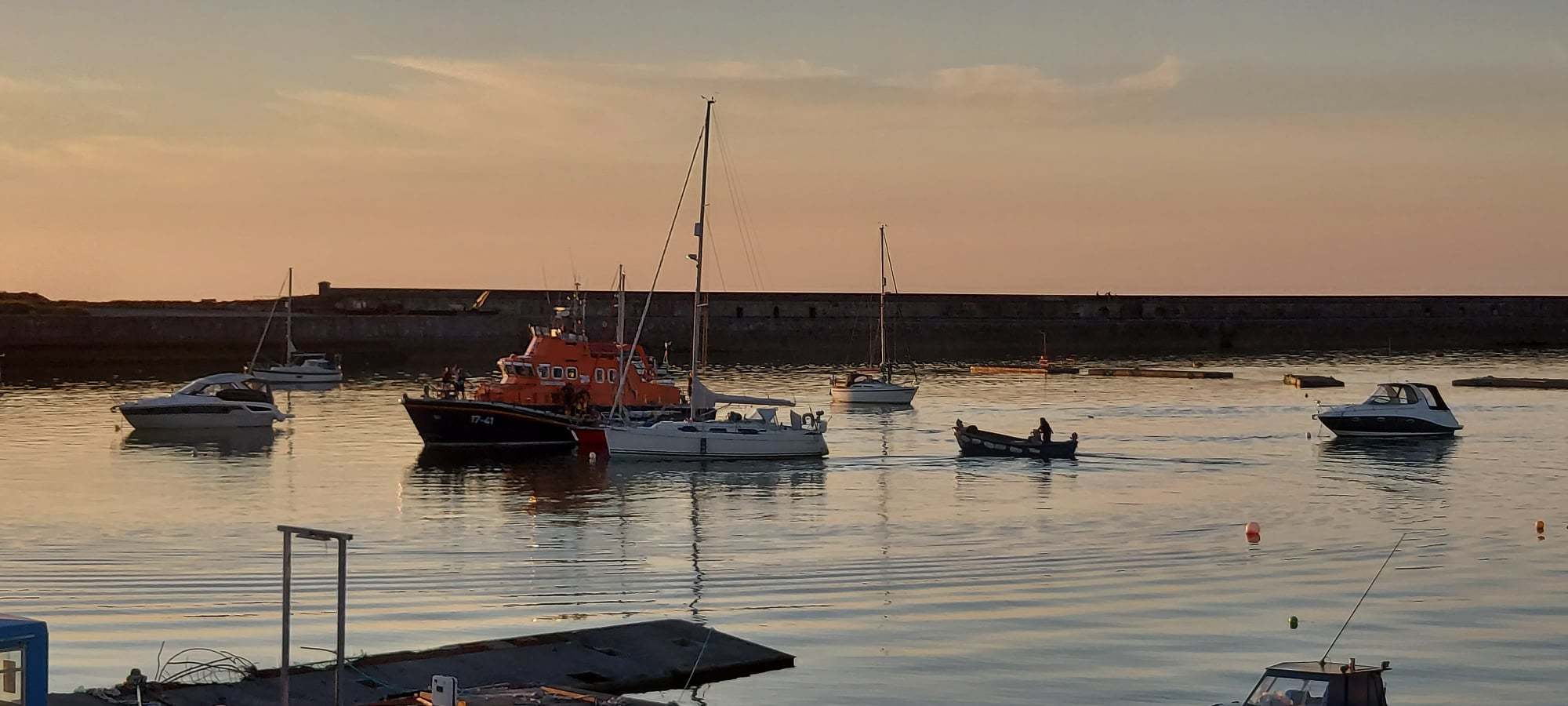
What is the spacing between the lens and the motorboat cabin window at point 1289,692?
1864 centimetres

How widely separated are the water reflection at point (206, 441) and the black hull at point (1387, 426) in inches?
1455

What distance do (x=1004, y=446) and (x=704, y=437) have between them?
9.53 meters

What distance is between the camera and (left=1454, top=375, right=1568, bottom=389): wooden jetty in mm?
97625

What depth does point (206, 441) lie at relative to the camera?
214ft

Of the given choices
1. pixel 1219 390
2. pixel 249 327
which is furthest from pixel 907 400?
pixel 249 327

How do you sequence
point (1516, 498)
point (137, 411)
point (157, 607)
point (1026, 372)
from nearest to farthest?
point (157, 607) < point (1516, 498) < point (137, 411) < point (1026, 372)

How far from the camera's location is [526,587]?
103 ft

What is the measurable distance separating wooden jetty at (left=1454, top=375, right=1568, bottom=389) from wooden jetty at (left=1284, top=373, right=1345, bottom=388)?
20.1 feet

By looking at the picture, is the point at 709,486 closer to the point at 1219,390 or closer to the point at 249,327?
the point at 1219,390

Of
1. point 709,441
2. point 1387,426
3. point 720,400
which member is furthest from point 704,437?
point 1387,426

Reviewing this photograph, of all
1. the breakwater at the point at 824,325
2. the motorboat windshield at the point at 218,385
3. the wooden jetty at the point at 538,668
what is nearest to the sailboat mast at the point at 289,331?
the breakwater at the point at 824,325

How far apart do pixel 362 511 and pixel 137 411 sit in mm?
26752

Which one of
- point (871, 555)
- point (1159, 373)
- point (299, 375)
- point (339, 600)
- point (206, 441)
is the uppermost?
point (1159, 373)

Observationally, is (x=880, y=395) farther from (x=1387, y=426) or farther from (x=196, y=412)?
(x=196, y=412)
